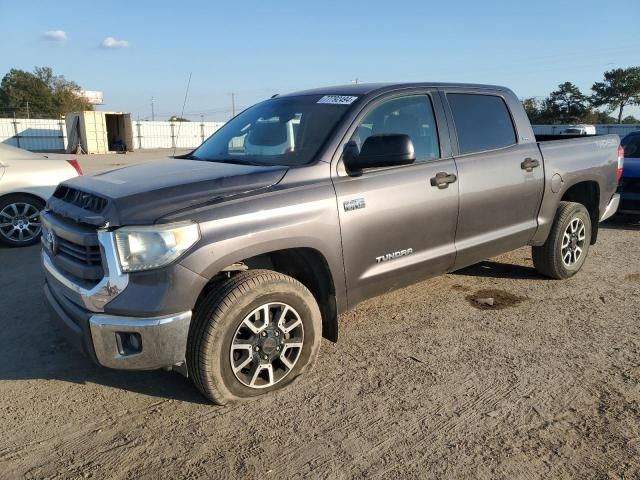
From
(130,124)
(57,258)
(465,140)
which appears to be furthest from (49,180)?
(130,124)

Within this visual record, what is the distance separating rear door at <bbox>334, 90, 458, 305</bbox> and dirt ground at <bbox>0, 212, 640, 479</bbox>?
610 mm

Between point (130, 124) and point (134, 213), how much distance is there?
115 feet

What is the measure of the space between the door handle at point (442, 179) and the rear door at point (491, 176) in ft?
0.38

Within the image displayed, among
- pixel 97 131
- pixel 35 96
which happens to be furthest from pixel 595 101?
pixel 35 96

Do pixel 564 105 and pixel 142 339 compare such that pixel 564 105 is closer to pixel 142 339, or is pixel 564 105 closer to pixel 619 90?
pixel 619 90

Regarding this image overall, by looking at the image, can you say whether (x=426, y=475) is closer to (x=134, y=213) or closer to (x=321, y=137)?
(x=134, y=213)

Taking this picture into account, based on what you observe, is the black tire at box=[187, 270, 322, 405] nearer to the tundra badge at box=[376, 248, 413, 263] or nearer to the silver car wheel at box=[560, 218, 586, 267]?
the tundra badge at box=[376, 248, 413, 263]

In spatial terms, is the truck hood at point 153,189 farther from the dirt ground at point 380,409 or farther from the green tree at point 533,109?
the green tree at point 533,109

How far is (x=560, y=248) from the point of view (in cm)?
519

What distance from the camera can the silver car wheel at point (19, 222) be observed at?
22.8ft

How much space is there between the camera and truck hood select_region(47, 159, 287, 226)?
2.77 metres

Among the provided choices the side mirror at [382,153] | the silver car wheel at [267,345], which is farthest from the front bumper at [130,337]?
the side mirror at [382,153]

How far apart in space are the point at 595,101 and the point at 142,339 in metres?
64.8

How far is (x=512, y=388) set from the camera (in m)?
3.25
